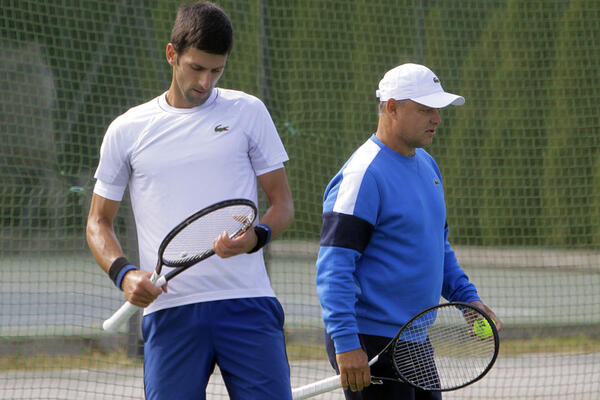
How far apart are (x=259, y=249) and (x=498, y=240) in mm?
5609

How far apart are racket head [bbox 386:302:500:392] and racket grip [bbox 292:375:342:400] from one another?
0.68ft

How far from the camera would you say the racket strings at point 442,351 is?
3119 millimetres

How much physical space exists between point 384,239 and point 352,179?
0.23 meters

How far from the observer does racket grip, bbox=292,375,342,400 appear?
3.14m

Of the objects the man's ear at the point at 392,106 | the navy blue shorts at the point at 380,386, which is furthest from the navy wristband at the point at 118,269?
the man's ear at the point at 392,106

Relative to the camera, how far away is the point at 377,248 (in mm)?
3189

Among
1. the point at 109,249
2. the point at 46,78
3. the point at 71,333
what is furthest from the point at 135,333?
the point at 109,249

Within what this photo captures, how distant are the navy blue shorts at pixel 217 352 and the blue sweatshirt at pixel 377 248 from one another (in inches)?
13.7

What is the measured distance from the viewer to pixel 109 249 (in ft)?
9.48

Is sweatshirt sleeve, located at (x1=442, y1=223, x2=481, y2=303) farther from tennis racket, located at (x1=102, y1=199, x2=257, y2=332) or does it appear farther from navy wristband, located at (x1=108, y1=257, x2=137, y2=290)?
navy wristband, located at (x1=108, y1=257, x2=137, y2=290)

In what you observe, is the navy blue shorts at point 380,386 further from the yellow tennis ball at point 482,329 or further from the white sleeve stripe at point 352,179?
the white sleeve stripe at point 352,179

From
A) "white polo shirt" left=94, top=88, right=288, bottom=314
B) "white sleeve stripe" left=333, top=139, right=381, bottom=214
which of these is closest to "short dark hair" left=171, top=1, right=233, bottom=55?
"white polo shirt" left=94, top=88, right=288, bottom=314

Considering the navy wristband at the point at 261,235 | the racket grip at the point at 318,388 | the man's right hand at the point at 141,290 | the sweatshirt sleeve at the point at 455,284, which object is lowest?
the racket grip at the point at 318,388

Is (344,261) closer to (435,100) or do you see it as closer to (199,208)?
(199,208)
